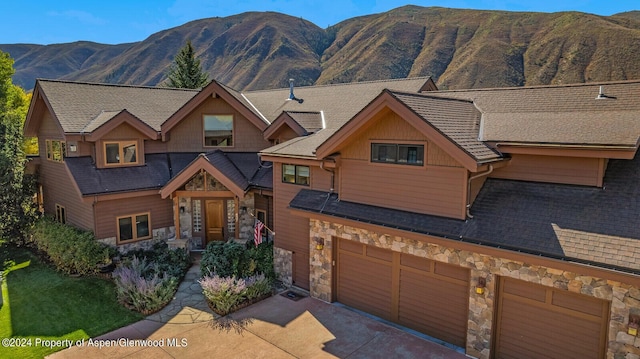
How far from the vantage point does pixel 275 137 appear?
16531mm

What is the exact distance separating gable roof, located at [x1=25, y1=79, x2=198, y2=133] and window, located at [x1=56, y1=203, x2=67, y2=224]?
4025mm

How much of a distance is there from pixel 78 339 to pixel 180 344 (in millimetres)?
2522

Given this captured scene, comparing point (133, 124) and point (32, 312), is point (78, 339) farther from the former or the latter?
point (133, 124)

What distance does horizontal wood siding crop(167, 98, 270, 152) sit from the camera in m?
17.4

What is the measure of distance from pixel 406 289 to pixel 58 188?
15278 millimetres

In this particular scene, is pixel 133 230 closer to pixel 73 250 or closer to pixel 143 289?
pixel 73 250

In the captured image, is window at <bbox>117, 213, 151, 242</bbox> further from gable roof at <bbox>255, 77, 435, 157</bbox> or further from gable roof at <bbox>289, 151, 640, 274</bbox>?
gable roof at <bbox>289, 151, 640, 274</bbox>

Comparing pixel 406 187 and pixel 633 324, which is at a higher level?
pixel 406 187

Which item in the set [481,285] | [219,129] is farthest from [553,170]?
[219,129]

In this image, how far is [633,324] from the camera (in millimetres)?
6973

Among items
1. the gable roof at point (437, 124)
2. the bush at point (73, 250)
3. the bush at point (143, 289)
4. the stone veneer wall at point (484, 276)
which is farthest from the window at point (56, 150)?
the gable roof at point (437, 124)

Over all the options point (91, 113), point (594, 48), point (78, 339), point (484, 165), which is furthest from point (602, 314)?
point (594, 48)

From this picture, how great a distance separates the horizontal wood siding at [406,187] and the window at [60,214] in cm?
1285

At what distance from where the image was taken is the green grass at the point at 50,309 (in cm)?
991
